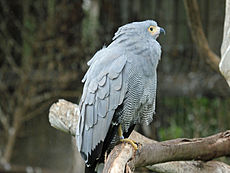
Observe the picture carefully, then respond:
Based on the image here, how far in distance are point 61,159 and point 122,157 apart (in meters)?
3.64

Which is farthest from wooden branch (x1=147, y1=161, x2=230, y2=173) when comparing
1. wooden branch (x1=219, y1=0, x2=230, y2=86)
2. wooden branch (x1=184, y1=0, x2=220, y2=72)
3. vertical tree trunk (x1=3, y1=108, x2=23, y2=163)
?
vertical tree trunk (x1=3, y1=108, x2=23, y2=163)

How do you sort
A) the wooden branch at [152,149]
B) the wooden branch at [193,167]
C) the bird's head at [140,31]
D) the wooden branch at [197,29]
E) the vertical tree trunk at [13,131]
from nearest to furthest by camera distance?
the wooden branch at [152,149]
the bird's head at [140,31]
the wooden branch at [193,167]
the wooden branch at [197,29]
the vertical tree trunk at [13,131]

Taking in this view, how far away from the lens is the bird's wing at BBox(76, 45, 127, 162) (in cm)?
228

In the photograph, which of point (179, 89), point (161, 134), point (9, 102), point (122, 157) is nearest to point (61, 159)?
point (9, 102)

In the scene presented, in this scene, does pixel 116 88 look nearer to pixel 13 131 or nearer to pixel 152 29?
pixel 152 29

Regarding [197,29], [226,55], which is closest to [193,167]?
[226,55]

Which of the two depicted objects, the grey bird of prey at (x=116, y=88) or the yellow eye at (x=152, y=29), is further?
the yellow eye at (x=152, y=29)

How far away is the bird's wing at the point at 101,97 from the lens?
228 cm

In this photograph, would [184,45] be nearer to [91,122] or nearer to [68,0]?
[68,0]

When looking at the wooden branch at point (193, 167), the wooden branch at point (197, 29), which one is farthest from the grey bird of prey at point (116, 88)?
the wooden branch at point (197, 29)

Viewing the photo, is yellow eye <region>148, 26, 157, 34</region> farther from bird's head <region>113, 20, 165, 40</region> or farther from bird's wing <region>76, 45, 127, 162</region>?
bird's wing <region>76, 45, 127, 162</region>

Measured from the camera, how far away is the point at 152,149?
2.28 metres

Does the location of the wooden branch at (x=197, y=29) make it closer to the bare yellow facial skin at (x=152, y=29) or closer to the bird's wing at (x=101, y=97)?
the bare yellow facial skin at (x=152, y=29)

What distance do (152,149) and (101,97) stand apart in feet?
1.37
